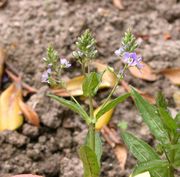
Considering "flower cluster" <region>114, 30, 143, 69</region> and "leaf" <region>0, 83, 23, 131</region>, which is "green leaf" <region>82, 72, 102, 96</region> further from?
"leaf" <region>0, 83, 23, 131</region>

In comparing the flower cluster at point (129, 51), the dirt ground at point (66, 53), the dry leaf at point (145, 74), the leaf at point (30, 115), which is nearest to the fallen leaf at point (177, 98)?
the dirt ground at point (66, 53)

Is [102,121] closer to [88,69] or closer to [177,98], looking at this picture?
[177,98]

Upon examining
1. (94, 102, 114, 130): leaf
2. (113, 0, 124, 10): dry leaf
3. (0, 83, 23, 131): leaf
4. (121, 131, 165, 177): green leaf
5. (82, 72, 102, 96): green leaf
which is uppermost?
(82, 72, 102, 96): green leaf

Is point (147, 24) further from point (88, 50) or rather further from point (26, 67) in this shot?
point (88, 50)

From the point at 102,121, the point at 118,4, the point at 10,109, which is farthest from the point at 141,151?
the point at 118,4

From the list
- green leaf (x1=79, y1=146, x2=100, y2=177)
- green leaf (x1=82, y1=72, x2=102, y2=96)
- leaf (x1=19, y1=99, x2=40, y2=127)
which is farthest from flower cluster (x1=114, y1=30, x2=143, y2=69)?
leaf (x1=19, y1=99, x2=40, y2=127)

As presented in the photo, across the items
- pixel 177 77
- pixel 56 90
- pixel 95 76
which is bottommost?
pixel 177 77

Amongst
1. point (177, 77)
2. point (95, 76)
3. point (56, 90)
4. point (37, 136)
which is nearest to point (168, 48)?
point (177, 77)
